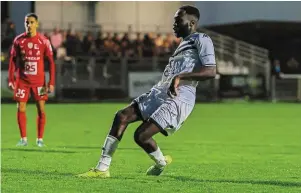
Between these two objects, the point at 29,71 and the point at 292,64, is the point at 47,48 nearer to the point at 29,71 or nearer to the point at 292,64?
the point at 29,71

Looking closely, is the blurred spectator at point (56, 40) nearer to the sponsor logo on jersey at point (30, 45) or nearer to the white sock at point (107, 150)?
the sponsor logo on jersey at point (30, 45)

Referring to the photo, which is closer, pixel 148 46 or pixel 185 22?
pixel 185 22

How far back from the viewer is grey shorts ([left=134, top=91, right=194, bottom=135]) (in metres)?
9.17

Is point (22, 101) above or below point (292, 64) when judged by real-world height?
above

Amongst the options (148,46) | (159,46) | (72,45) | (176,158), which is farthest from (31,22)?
(148,46)

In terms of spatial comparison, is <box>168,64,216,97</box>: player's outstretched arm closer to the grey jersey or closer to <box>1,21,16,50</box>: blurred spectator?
the grey jersey

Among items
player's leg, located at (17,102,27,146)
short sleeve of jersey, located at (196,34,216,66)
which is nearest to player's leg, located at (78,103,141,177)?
short sleeve of jersey, located at (196,34,216,66)

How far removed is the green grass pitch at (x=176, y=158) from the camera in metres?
8.77

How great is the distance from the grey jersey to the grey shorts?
0.08 meters

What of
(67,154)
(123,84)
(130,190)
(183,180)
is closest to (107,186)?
(130,190)

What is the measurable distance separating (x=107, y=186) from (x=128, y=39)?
28164 mm

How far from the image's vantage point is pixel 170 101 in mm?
9219

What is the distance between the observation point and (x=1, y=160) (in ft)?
38.2

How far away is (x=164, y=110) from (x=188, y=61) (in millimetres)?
587
